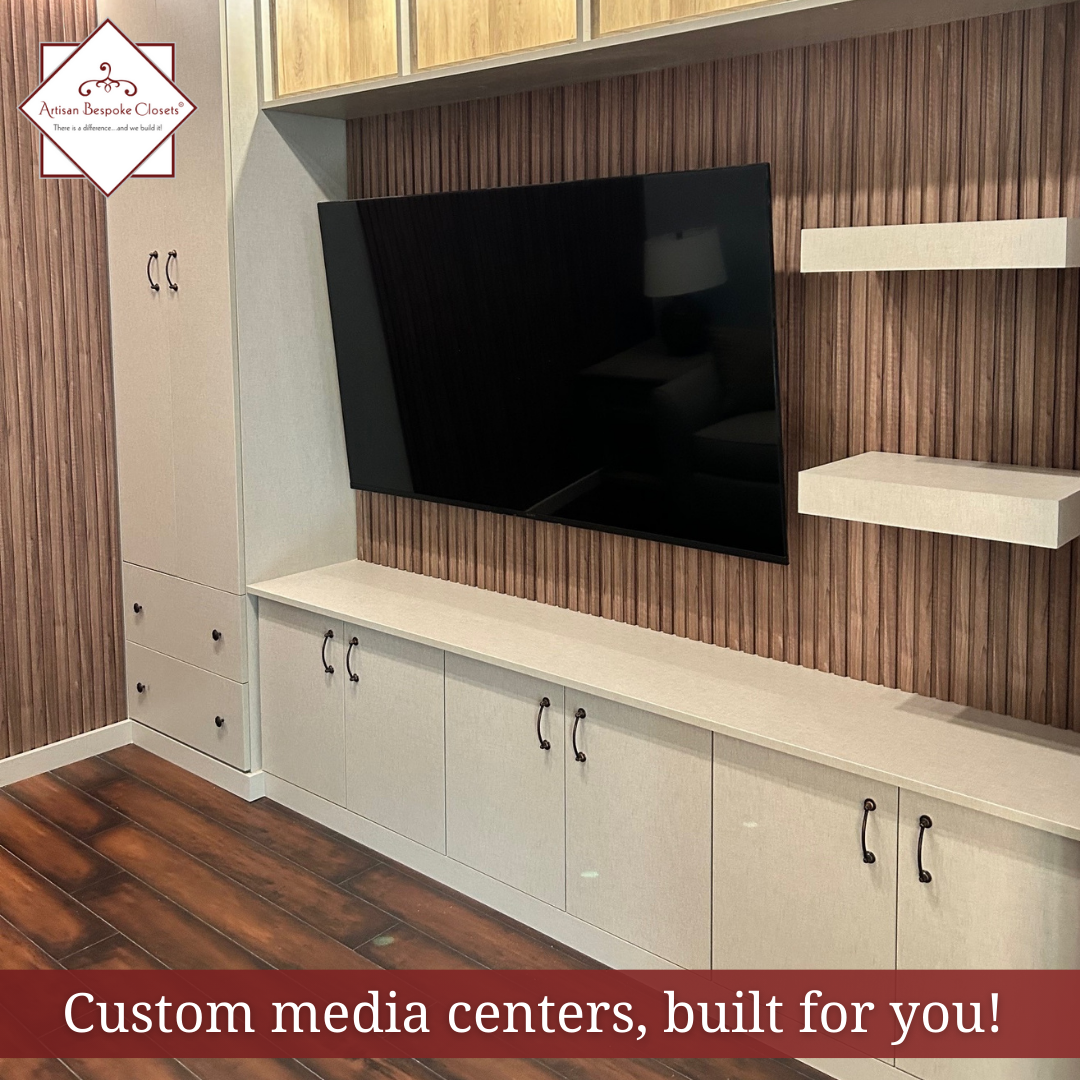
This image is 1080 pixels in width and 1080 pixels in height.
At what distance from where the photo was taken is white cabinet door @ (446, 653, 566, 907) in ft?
8.64

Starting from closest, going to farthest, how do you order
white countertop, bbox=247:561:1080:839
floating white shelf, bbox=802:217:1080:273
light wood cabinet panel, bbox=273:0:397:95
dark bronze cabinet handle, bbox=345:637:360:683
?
1. floating white shelf, bbox=802:217:1080:273
2. white countertop, bbox=247:561:1080:839
3. light wood cabinet panel, bbox=273:0:397:95
4. dark bronze cabinet handle, bbox=345:637:360:683

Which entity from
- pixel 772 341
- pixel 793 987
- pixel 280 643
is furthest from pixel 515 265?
pixel 793 987

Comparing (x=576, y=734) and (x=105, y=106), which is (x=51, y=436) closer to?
(x=105, y=106)

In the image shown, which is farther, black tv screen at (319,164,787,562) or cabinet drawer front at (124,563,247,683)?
cabinet drawer front at (124,563,247,683)

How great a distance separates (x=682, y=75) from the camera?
2.57 m

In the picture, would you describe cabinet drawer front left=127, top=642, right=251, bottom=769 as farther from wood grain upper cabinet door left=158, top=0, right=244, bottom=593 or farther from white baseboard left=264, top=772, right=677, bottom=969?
wood grain upper cabinet door left=158, top=0, right=244, bottom=593

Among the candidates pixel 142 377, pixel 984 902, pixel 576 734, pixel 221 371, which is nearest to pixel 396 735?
pixel 576 734

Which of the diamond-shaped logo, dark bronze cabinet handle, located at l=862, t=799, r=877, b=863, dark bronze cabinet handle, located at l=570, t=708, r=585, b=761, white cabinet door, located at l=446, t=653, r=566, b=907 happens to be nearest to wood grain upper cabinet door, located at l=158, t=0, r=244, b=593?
the diamond-shaped logo

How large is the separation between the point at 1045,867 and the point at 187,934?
73.8 inches

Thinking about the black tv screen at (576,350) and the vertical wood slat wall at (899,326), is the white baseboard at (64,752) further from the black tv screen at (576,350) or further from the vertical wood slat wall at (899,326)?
the vertical wood slat wall at (899,326)

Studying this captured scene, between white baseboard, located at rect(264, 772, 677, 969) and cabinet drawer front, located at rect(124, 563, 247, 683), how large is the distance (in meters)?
0.39

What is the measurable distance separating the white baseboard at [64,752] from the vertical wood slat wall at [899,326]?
193 centimetres

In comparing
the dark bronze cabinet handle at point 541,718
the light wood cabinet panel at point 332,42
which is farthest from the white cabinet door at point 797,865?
the light wood cabinet panel at point 332,42

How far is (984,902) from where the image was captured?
196 cm
